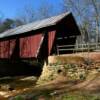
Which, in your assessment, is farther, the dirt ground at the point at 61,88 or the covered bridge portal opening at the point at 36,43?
the covered bridge portal opening at the point at 36,43

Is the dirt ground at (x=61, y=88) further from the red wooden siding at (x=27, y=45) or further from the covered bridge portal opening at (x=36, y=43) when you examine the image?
the red wooden siding at (x=27, y=45)

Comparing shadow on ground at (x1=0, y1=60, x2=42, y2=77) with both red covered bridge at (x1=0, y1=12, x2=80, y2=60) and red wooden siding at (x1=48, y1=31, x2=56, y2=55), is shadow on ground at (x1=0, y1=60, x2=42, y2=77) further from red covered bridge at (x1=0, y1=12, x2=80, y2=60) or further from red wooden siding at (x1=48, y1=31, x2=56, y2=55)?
red wooden siding at (x1=48, y1=31, x2=56, y2=55)

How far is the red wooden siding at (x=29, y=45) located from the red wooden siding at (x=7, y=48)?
6.21 ft

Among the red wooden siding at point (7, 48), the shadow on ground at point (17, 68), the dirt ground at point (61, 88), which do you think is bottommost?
the dirt ground at point (61, 88)

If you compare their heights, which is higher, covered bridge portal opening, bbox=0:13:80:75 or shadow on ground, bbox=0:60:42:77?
covered bridge portal opening, bbox=0:13:80:75

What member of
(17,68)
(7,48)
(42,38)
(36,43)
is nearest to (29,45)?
(36,43)

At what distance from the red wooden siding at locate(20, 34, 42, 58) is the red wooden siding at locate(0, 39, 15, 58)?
6.21ft

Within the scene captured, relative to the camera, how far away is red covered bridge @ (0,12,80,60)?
2719cm

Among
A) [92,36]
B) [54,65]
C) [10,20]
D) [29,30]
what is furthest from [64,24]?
[10,20]

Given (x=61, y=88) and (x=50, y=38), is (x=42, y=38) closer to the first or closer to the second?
(x=50, y=38)

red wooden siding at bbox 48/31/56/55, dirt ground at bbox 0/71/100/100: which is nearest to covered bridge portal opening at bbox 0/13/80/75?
red wooden siding at bbox 48/31/56/55

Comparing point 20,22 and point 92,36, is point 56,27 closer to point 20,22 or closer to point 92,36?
point 92,36

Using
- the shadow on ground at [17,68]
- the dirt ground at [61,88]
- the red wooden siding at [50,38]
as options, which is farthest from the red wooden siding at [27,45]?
the dirt ground at [61,88]

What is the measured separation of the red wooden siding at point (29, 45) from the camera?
28.2m
